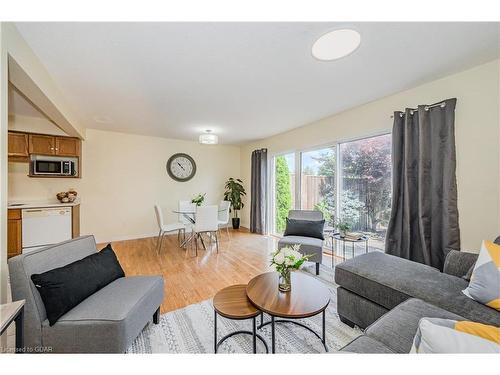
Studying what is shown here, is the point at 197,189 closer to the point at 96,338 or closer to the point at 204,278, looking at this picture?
the point at 204,278

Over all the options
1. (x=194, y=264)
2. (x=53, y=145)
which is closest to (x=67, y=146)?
(x=53, y=145)

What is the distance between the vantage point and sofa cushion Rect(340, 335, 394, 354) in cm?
94

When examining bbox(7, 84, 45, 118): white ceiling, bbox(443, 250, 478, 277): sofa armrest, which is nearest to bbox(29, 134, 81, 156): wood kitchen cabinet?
bbox(7, 84, 45, 118): white ceiling

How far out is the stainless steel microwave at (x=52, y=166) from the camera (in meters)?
3.54

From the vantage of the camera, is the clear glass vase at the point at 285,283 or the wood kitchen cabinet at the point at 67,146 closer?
the clear glass vase at the point at 285,283

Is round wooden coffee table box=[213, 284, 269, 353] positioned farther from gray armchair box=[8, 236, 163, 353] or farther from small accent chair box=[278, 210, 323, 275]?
small accent chair box=[278, 210, 323, 275]

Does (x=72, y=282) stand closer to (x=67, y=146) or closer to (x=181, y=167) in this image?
(x=67, y=146)

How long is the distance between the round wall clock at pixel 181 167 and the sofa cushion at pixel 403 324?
4.82 metres

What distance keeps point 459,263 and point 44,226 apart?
5.44 metres

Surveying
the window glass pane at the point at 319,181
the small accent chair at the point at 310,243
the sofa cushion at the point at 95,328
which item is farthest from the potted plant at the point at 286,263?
the window glass pane at the point at 319,181

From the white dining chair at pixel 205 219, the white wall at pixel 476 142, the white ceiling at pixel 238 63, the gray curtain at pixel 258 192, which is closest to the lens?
the white ceiling at pixel 238 63

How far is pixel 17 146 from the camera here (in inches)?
133

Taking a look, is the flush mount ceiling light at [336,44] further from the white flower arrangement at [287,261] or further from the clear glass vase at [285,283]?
the clear glass vase at [285,283]

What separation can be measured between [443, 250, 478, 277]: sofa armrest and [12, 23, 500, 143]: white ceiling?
173 cm
